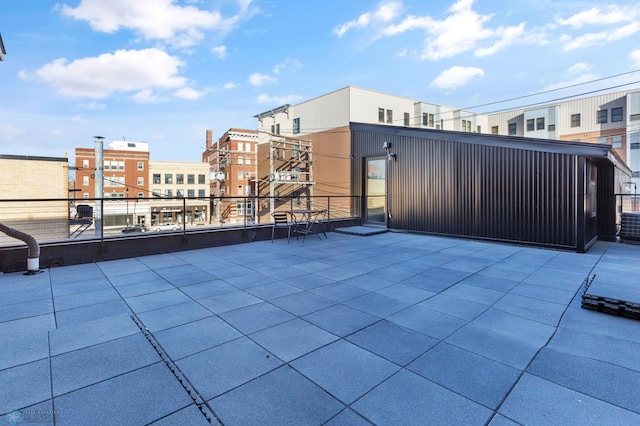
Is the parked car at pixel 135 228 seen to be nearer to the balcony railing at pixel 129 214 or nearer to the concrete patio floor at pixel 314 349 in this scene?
the balcony railing at pixel 129 214

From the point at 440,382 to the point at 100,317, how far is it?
2874 millimetres

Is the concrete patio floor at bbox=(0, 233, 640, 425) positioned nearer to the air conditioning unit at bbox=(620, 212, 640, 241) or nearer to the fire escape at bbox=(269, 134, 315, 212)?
the air conditioning unit at bbox=(620, 212, 640, 241)

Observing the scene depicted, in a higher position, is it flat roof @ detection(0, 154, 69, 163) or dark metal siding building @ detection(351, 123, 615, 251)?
flat roof @ detection(0, 154, 69, 163)

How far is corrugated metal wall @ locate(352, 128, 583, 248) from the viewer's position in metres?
6.16

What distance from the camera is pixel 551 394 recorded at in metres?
1.70

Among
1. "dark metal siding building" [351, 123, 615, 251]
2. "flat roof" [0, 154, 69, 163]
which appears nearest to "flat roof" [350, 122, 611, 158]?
"dark metal siding building" [351, 123, 615, 251]

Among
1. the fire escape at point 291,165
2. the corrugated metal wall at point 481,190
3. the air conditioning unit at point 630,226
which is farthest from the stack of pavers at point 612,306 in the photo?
the fire escape at point 291,165

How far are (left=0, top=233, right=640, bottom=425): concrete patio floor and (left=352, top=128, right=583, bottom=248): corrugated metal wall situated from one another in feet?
7.43

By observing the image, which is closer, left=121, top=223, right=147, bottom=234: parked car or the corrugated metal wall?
the corrugated metal wall

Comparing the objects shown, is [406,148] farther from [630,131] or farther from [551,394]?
[630,131]

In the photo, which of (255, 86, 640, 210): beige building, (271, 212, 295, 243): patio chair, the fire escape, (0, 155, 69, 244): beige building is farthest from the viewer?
the fire escape

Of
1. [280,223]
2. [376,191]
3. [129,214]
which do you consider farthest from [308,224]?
[129,214]

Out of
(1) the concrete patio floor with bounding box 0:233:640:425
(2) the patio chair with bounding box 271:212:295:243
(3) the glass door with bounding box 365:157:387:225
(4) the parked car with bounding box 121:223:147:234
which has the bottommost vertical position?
(1) the concrete patio floor with bounding box 0:233:640:425

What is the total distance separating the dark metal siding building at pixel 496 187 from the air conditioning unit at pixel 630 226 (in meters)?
0.46
